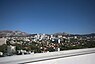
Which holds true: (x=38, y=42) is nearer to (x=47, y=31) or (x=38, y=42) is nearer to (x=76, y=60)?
(x=47, y=31)

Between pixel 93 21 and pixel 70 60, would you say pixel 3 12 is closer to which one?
pixel 70 60

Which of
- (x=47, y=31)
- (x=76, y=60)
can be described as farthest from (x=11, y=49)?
(x=76, y=60)

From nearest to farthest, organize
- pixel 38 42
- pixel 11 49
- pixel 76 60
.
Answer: pixel 11 49 → pixel 38 42 → pixel 76 60

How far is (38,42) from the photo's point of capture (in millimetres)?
2213

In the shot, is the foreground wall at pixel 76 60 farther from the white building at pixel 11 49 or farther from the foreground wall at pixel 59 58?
the white building at pixel 11 49

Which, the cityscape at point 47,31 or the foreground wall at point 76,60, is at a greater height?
the cityscape at point 47,31

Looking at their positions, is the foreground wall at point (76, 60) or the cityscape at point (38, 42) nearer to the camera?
the cityscape at point (38, 42)

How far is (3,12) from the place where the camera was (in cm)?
186

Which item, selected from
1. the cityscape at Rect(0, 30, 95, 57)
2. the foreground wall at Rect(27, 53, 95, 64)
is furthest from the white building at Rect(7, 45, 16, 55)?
the foreground wall at Rect(27, 53, 95, 64)

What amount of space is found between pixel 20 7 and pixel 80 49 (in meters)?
1.28

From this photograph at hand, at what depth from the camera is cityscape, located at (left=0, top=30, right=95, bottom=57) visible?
1901 mm

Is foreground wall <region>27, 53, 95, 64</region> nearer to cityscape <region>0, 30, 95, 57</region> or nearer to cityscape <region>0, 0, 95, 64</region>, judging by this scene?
cityscape <region>0, 0, 95, 64</region>

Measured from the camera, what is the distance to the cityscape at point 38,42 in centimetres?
190

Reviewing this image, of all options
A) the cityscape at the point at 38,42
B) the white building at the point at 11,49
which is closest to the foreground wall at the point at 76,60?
the cityscape at the point at 38,42
